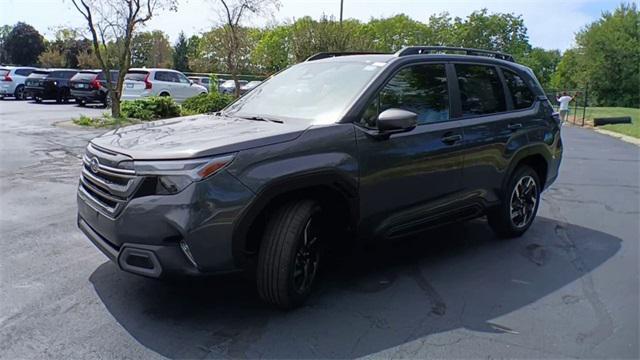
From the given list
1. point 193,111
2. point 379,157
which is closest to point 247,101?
point 379,157

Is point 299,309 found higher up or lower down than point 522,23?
lower down

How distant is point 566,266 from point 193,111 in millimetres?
15712

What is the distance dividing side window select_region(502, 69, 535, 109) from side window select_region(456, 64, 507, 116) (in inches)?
7.7

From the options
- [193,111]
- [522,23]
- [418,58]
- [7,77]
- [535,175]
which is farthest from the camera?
[522,23]

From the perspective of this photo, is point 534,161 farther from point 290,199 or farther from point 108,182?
point 108,182

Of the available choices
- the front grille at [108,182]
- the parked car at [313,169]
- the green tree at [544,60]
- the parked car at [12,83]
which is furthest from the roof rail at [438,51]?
the green tree at [544,60]

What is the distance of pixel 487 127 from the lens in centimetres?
482

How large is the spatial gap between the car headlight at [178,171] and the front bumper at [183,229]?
0.04 metres

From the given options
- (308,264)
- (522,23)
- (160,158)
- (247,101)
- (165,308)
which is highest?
(522,23)

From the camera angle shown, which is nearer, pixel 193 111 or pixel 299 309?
pixel 299 309

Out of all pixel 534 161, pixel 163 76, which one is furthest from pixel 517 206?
pixel 163 76

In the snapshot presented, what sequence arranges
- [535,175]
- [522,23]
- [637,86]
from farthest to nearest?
[522,23] → [637,86] → [535,175]

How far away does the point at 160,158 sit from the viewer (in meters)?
3.10

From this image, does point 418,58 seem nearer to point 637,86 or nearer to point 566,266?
point 566,266
